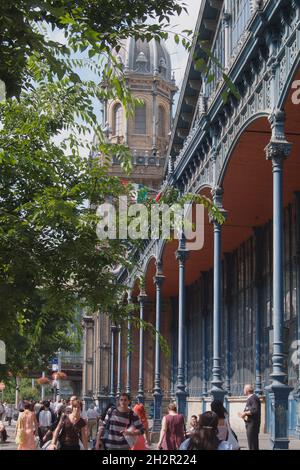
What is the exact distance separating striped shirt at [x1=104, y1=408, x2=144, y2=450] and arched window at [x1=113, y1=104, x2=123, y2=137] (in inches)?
2589

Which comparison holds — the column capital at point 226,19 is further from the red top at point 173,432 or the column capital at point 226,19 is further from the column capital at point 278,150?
the red top at point 173,432

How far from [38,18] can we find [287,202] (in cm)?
2163

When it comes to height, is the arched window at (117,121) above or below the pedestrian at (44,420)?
above

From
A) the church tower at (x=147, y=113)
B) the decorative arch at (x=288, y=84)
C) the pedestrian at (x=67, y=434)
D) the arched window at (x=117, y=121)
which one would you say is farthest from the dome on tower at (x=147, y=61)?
the pedestrian at (x=67, y=434)

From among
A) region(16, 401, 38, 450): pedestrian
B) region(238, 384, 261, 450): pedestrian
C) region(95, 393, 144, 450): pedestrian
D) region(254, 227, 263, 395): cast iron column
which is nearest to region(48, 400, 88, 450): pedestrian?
region(95, 393, 144, 450): pedestrian

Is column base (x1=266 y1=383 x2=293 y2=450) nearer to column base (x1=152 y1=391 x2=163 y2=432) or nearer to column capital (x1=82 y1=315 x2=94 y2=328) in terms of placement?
column base (x1=152 y1=391 x2=163 y2=432)

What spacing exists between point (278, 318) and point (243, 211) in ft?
44.6

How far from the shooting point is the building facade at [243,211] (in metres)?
17.8

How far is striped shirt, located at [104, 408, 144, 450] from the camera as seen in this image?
1101 cm

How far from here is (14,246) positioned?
11.9 meters

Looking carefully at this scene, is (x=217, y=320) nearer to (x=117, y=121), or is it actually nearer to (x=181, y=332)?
(x=181, y=332)

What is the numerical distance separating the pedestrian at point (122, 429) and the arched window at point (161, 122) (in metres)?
68.6

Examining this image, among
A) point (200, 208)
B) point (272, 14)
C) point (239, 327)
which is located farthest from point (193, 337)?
point (272, 14)
